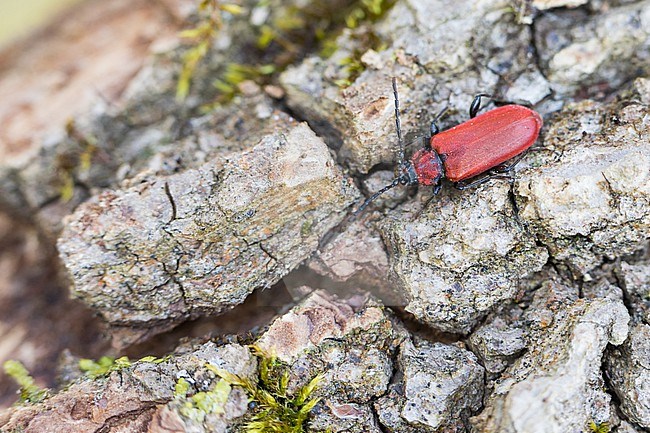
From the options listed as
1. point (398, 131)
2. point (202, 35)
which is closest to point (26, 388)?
point (202, 35)

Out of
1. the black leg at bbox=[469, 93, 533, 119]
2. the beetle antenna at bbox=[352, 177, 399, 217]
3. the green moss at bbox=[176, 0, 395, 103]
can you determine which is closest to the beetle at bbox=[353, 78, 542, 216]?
the beetle antenna at bbox=[352, 177, 399, 217]

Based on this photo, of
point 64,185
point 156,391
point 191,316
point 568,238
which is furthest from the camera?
point 64,185

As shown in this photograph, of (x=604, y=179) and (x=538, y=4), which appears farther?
(x=538, y=4)

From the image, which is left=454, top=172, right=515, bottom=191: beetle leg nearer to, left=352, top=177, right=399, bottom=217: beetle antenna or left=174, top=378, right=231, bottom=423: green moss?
left=352, top=177, right=399, bottom=217: beetle antenna

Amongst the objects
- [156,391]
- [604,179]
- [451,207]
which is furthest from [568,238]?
[156,391]

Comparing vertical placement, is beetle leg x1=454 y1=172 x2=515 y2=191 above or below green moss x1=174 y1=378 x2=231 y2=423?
above

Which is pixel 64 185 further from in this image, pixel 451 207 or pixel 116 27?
pixel 451 207
